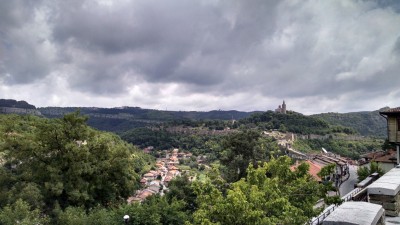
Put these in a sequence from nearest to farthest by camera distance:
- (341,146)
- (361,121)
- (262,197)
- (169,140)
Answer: (262,197) < (341,146) < (169,140) < (361,121)

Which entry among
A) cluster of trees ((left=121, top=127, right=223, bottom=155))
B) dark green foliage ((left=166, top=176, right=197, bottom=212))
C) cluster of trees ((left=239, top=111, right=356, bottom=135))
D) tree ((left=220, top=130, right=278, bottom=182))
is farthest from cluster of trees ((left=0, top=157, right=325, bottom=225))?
cluster of trees ((left=121, top=127, right=223, bottom=155))

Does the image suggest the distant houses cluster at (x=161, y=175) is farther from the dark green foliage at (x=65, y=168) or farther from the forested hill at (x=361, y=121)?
the forested hill at (x=361, y=121)

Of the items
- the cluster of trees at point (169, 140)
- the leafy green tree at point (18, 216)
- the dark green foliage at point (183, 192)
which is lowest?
the cluster of trees at point (169, 140)

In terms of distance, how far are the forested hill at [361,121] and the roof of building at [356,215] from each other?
16153cm

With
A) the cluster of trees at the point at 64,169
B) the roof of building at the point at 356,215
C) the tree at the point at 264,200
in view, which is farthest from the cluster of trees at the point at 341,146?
the roof of building at the point at 356,215

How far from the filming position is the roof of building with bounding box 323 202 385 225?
429 cm

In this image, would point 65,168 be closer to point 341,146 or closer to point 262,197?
point 262,197

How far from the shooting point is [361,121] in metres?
170

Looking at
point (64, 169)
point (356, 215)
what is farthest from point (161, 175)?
point (356, 215)

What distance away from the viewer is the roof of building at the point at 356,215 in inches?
169

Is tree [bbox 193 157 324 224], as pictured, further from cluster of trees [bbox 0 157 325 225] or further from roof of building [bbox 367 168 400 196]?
roof of building [bbox 367 168 400 196]

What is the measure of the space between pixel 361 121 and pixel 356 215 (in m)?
187

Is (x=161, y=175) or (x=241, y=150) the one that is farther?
(x=161, y=175)

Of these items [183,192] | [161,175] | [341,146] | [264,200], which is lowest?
[161,175]
